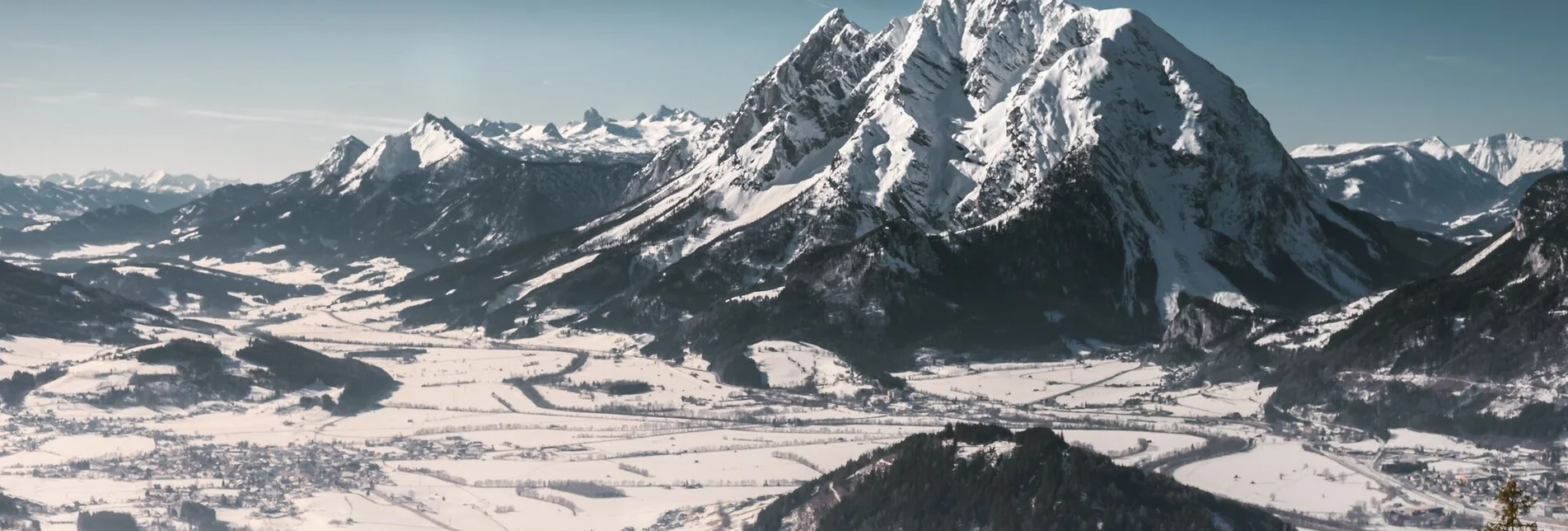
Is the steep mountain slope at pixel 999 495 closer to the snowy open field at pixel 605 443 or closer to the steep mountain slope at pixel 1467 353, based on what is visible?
the snowy open field at pixel 605 443

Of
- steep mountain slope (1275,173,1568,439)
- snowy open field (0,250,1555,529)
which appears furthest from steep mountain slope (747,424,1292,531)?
steep mountain slope (1275,173,1568,439)

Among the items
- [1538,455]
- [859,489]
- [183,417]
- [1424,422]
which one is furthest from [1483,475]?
[183,417]

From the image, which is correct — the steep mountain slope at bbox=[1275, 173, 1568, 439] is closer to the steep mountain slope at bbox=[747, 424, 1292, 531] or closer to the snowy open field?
the snowy open field

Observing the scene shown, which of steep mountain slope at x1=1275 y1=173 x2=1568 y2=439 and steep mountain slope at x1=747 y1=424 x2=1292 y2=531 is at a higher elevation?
steep mountain slope at x1=1275 y1=173 x2=1568 y2=439

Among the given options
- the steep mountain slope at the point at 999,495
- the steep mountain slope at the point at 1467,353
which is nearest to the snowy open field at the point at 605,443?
the steep mountain slope at the point at 1467,353

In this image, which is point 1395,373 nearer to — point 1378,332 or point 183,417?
point 1378,332

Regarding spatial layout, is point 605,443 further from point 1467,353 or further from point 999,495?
point 1467,353

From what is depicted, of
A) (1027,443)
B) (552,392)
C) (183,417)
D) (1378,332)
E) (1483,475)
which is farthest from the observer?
(552,392)
